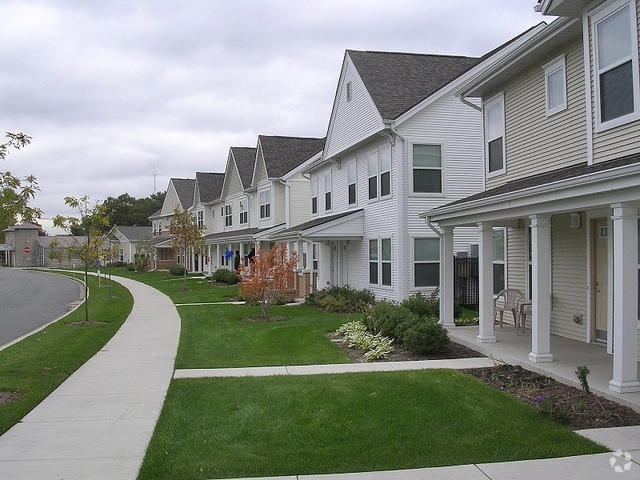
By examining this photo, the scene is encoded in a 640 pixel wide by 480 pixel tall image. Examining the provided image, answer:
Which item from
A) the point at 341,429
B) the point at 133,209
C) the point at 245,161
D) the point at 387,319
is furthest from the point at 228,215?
the point at 133,209

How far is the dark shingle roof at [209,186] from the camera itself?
5062 centimetres

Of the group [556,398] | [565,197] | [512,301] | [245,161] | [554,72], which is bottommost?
[556,398]

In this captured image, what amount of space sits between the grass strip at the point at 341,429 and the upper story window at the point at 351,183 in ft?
48.7

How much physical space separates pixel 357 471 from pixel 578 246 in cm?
816

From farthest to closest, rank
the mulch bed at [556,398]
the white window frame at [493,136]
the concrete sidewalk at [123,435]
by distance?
1. the white window frame at [493,136]
2. the mulch bed at [556,398]
3. the concrete sidewalk at [123,435]

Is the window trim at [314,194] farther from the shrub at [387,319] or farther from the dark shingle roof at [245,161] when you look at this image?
the shrub at [387,319]

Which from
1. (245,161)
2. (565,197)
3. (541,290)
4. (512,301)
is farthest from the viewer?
(245,161)

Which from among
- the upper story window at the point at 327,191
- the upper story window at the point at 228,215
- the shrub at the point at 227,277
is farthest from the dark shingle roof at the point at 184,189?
the upper story window at the point at 327,191

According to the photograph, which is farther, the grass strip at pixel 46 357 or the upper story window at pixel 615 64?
the upper story window at pixel 615 64

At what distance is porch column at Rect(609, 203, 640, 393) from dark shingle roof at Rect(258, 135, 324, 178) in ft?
88.2

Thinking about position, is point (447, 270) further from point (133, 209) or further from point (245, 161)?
point (133, 209)

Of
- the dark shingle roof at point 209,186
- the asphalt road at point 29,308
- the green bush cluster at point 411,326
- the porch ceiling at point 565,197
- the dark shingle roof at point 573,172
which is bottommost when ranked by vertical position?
the asphalt road at point 29,308

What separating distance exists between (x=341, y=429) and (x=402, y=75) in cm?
1759

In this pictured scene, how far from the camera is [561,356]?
10.7 meters
